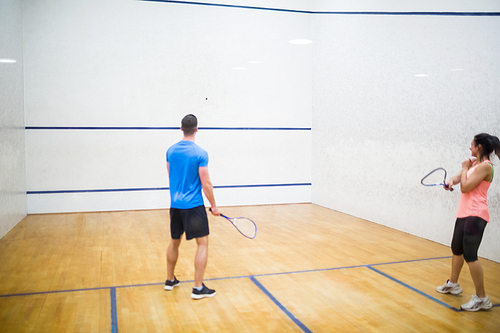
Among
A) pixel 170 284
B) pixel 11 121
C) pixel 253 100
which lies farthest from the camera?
pixel 253 100

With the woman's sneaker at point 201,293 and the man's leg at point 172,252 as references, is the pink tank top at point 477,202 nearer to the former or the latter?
the woman's sneaker at point 201,293

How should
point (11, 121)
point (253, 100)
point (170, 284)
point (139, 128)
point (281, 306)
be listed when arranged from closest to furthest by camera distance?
point (281, 306) < point (170, 284) < point (11, 121) < point (139, 128) < point (253, 100)

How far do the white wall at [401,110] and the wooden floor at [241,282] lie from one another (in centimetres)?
45

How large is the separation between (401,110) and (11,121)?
4.45 m

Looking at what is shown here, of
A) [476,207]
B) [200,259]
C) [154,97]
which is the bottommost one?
[200,259]

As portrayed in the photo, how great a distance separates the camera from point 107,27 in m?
6.03

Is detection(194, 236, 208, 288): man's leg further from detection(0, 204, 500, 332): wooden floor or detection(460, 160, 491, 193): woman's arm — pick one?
detection(460, 160, 491, 193): woman's arm

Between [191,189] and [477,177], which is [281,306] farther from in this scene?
[477,177]

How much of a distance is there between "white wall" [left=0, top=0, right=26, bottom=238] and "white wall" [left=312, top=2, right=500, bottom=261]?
4155 mm

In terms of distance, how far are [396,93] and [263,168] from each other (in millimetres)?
2565

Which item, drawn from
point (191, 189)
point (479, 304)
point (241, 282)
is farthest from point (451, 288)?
point (191, 189)

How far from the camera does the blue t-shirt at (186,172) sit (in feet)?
8.64

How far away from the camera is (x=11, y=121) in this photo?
502 centimetres

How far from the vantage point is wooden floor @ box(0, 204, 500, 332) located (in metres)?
2.40
